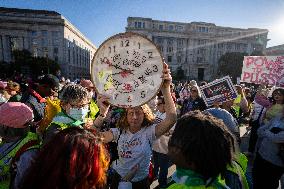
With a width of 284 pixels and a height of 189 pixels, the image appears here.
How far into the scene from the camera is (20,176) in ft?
5.71

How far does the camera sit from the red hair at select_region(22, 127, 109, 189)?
4.34 feet

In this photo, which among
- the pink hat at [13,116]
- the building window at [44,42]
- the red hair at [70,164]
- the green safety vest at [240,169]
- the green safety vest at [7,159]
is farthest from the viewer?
the building window at [44,42]

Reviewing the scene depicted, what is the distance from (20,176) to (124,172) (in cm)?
120

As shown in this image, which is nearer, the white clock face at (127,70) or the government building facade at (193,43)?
the white clock face at (127,70)

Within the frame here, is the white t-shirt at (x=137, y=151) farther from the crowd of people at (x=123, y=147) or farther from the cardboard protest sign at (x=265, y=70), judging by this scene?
the cardboard protest sign at (x=265, y=70)

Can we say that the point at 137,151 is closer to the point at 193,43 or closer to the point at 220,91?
the point at 220,91

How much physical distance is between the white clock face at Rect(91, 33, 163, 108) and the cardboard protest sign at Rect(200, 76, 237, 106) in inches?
93.1

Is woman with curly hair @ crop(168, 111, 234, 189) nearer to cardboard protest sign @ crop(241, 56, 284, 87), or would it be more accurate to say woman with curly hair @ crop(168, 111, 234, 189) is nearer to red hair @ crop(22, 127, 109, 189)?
red hair @ crop(22, 127, 109, 189)

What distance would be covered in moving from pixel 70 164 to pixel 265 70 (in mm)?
5337

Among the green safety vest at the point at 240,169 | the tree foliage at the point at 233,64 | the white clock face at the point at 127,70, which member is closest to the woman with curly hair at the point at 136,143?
the white clock face at the point at 127,70

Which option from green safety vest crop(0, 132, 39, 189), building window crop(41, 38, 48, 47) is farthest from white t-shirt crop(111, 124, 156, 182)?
building window crop(41, 38, 48, 47)

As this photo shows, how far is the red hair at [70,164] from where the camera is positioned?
132cm

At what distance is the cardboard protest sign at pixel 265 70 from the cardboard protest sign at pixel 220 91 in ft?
5.88

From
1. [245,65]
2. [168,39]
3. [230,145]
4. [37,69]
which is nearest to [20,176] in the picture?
[230,145]
